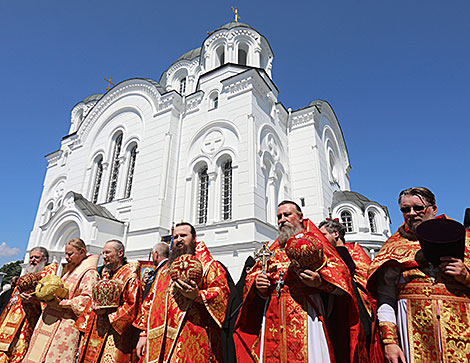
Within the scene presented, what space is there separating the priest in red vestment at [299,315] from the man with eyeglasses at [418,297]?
0.92 feet

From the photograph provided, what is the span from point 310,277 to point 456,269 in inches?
38.5

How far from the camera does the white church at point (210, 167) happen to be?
1284 centimetres

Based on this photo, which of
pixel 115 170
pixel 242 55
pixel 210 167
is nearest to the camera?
pixel 210 167

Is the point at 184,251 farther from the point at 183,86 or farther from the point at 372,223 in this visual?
the point at 183,86

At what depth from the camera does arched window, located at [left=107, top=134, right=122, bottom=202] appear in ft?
53.1

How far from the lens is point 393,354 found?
2.20 m

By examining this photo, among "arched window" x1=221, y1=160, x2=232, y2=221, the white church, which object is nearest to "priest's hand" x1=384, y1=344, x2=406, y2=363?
the white church

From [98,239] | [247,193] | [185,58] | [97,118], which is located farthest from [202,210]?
[185,58]

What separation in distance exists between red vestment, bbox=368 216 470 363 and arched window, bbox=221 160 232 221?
10.5 m

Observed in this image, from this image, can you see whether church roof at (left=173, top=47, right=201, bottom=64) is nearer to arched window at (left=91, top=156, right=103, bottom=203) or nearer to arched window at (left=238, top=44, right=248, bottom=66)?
arched window at (left=238, top=44, right=248, bottom=66)

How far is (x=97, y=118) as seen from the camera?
61.3ft

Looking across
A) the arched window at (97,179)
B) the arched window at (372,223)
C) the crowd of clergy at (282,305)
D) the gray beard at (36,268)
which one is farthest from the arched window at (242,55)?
the crowd of clergy at (282,305)

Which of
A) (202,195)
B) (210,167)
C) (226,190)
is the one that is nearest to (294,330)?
(226,190)

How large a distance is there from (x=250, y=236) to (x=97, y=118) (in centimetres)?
1328
